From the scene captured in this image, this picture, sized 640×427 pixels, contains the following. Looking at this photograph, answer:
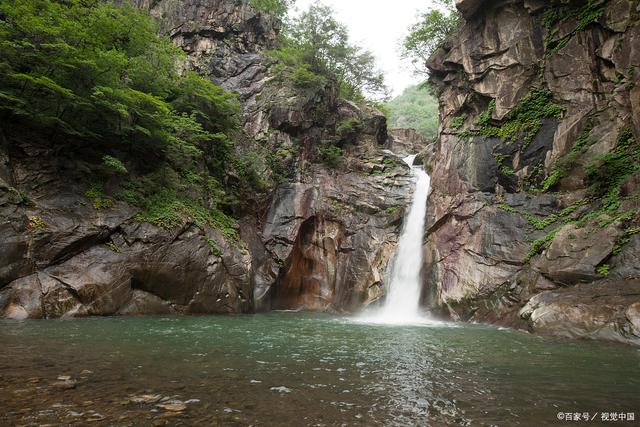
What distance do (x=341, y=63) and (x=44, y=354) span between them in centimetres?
2935

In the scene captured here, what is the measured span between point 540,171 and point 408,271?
26.2ft

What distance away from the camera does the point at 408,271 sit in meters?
19.3

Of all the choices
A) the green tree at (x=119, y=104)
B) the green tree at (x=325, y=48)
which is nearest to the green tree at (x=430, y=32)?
the green tree at (x=325, y=48)

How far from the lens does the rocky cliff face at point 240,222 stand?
12.1m

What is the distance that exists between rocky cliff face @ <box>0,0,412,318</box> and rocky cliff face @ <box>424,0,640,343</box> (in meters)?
4.41

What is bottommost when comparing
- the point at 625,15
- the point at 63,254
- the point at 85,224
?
the point at 63,254

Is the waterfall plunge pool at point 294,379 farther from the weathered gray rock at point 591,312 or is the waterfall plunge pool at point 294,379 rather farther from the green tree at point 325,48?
the green tree at point 325,48

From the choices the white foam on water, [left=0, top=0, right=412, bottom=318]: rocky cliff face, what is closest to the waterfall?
the white foam on water

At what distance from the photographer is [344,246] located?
21.0m

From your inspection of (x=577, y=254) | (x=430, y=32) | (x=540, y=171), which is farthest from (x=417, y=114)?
(x=577, y=254)

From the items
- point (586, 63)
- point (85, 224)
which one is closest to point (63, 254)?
point (85, 224)

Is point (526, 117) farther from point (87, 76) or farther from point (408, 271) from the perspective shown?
point (87, 76)

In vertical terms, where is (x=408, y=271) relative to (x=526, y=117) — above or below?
below

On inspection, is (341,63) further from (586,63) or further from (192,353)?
(192,353)
